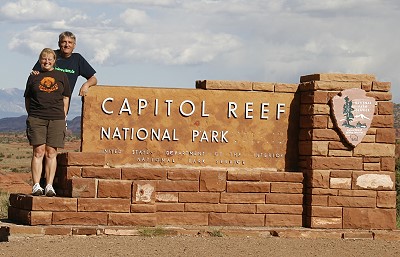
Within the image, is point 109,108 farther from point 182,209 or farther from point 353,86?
point 353,86

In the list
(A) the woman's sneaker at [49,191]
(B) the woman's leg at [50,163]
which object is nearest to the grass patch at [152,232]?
(A) the woman's sneaker at [49,191]

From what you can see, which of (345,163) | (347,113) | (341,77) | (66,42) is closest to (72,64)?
(66,42)

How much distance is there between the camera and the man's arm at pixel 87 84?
11.9 m

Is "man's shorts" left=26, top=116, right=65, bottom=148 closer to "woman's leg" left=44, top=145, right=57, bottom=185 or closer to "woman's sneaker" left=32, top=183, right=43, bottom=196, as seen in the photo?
"woman's leg" left=44, top=145, right=57, bottom=185

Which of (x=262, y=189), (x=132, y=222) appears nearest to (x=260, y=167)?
(x=262, y=189)

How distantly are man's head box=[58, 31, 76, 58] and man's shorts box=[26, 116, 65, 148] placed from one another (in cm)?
111

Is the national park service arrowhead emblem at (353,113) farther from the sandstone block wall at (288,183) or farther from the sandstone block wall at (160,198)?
the sandstone block wall at (160,198)

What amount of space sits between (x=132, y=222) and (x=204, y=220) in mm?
1126

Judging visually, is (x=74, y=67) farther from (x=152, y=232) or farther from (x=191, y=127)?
(x=152, y=232)

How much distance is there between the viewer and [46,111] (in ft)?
37.1

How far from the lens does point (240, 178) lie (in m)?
12.1

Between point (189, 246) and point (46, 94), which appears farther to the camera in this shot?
point (46, 94)

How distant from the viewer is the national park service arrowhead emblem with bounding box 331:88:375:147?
12125 mm

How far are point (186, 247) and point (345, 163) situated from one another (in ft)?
10.2
